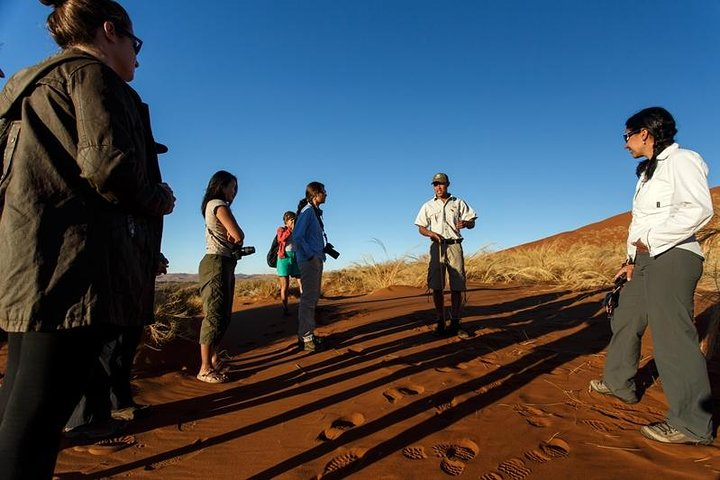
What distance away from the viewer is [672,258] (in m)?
2.55

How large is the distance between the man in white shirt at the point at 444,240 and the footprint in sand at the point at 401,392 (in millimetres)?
1907

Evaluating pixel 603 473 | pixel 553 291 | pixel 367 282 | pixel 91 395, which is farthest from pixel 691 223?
pixel 367 282

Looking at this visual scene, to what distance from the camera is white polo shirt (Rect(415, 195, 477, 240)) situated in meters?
5.67

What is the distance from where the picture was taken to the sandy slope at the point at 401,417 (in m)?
2.31

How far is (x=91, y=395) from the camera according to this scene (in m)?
2.75

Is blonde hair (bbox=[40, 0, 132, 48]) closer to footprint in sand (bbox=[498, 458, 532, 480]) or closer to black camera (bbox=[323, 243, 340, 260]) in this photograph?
footprint in sand (bbox=[498, 458, 532, 480])

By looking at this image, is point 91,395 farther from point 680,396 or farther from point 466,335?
point 466,335

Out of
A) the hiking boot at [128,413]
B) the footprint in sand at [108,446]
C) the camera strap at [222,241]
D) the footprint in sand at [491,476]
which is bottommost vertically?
the footprint in sand at [491,476]

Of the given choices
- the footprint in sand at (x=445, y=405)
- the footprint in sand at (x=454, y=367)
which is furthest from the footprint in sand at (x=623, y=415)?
the footprint in sand at (x=454, y=367)

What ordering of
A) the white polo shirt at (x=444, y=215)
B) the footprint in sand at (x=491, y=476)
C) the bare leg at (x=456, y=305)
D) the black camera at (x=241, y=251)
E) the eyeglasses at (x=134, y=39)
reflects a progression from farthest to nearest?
the white polo shirt at (x=444, y=215)
the bare leg at (x=456, y=305)
the black camera at (x=241, y=251)
the footprint in sand at (x=491, y=476)
the eyeglasses at (x=134, y=39)

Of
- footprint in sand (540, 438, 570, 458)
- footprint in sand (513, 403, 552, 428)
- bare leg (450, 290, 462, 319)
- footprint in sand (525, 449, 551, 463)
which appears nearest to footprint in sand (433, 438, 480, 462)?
footprint in sand (525, 449, 551, 463)

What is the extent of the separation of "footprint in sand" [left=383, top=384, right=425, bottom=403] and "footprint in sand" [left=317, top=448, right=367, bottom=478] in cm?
81

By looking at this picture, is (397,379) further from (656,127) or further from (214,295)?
(656,127)

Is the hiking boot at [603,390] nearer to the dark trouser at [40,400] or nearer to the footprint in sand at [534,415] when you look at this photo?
the footprint in sand at [534,415]
